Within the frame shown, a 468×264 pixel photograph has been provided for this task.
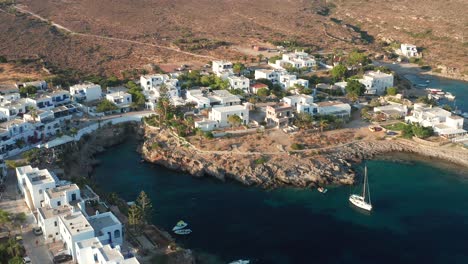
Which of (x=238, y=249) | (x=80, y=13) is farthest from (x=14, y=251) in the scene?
(x=80, y=13)

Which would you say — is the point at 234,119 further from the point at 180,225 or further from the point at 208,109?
the point at 180,225

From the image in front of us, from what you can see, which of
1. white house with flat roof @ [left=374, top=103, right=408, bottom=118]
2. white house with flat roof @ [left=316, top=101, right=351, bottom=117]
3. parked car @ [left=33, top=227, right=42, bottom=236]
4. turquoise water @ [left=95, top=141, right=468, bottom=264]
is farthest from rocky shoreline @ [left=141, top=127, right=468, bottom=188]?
parked car @ [left=33, top=227, right=42, bottom=236]

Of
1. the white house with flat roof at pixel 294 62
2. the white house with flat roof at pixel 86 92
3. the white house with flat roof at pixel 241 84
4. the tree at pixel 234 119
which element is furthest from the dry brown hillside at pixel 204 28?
the tree at pixel 234 119

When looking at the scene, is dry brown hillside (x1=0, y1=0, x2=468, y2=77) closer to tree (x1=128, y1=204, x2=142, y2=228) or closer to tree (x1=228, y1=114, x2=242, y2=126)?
tree (x1=228, y1=114, x2=242, y2=126)

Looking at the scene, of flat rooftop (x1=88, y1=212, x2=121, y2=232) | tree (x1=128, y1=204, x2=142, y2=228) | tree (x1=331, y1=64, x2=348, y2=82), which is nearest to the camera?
flat rooftop (x1=88, y1=212, x2=121, y2=232)

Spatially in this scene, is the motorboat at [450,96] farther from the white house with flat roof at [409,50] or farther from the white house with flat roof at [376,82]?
the white house with flat roof at [409,50]
